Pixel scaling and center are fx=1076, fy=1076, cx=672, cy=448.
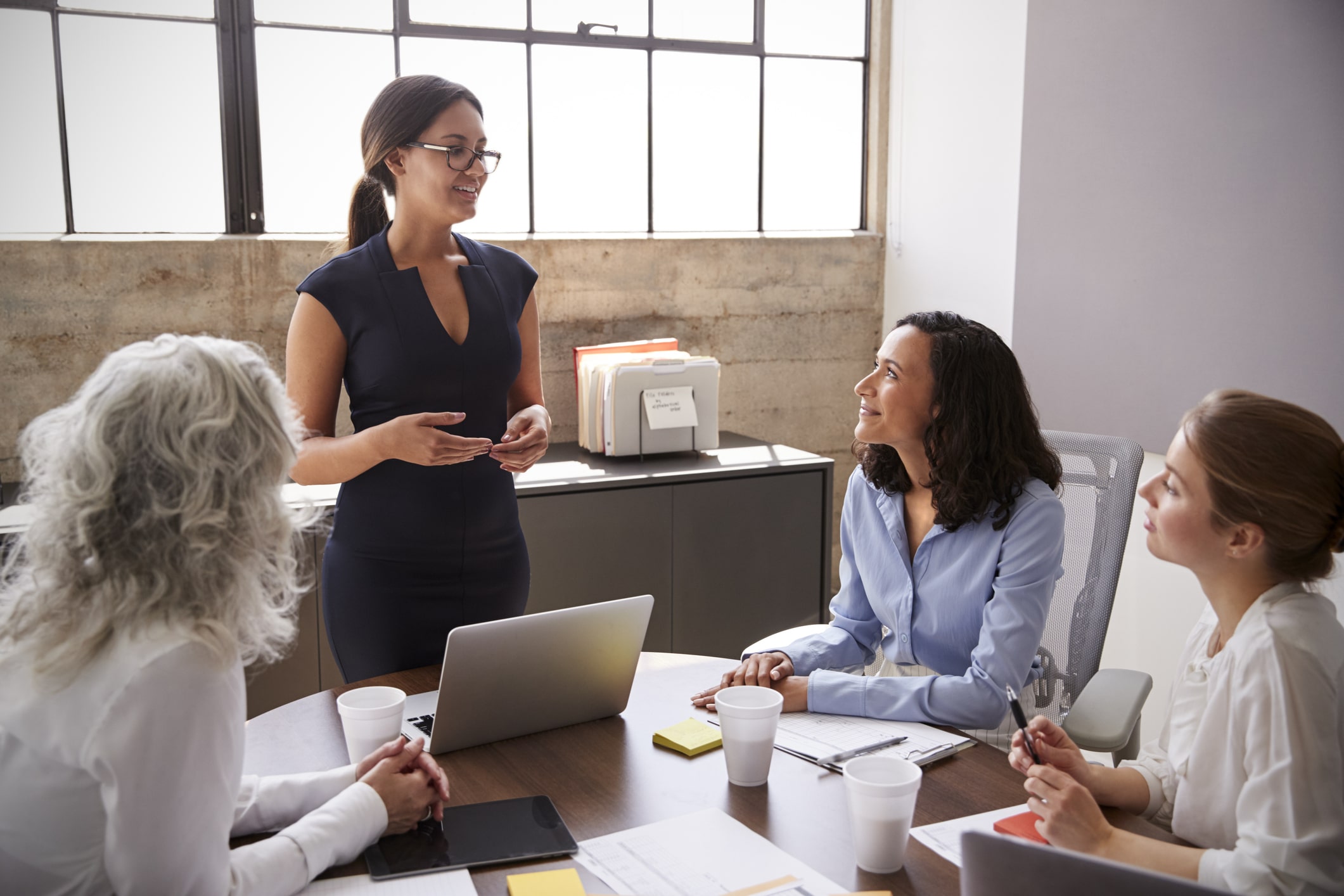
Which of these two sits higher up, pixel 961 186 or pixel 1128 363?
Answer: pixel 961 186

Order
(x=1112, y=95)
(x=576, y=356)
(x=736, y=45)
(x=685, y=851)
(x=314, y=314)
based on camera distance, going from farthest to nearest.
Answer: (x=736, y=45), (x=576, y=356), (x=1112, y=95), (x=314, y=314), (x=685, y=851)

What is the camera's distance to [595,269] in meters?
3.78

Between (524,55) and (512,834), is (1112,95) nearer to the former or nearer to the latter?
(524,55)

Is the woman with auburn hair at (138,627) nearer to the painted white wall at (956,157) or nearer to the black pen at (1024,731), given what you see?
the black pen at (1024,731)

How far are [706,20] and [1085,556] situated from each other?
104 inches

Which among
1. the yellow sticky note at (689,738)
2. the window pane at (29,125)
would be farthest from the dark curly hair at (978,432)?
the window pane at (29,125)

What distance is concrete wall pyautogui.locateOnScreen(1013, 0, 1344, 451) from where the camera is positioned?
8.38ft

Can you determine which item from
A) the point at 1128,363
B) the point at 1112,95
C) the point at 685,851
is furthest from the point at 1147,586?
the point at 685,851

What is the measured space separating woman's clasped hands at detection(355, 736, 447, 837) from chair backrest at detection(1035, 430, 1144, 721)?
4.14 ft

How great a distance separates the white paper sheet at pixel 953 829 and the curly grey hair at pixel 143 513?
803 mm

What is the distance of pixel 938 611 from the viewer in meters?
1.88

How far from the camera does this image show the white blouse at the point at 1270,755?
114cm

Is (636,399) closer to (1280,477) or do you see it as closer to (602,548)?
(602,548)

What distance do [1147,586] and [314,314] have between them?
2.43 m
